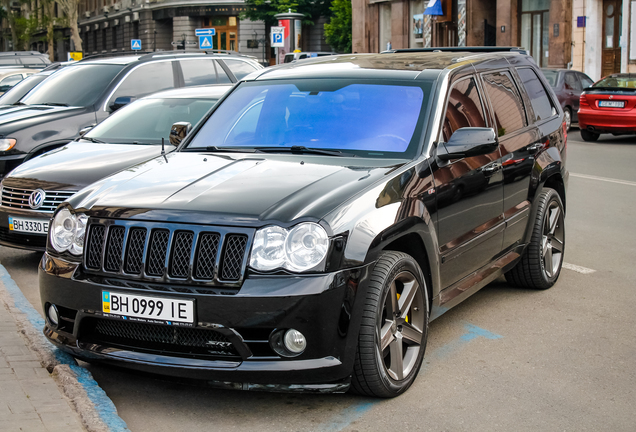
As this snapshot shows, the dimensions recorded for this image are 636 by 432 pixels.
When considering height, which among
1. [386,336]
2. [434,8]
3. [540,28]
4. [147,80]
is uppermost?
[434,8]

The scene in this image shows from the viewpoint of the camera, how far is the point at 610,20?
31.3 m

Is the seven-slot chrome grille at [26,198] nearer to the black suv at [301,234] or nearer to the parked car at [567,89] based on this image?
the black suv at [301,234]

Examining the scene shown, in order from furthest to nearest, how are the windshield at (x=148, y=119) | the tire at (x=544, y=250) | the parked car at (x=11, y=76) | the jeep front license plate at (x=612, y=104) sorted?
the parked car at (x=11, y=76) < the jeep front license plate at (x=612, y=104) < the windshield at (x=148, y=119) < the tire at (x=544, y=250)

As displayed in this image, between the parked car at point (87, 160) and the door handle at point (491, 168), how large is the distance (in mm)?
2112

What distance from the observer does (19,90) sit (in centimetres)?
1425

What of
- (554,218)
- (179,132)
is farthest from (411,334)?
(554,218)

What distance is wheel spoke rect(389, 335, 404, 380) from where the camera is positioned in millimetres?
4164

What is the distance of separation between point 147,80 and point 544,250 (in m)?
6.39

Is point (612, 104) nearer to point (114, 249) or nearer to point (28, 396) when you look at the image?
point (114, 249)

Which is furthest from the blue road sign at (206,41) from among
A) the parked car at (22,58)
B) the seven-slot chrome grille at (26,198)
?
the seven-slot chrome grille at (26,198)

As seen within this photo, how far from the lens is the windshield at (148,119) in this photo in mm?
8352

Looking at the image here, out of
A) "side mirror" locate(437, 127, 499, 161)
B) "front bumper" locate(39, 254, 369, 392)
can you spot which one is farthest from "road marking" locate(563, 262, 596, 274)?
"front bumper" locate(39, 254, 369, 392)

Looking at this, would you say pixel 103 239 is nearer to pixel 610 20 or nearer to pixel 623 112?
pixel 623 112

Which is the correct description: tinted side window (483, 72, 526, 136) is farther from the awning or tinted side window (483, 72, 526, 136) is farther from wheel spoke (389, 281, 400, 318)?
the awning
